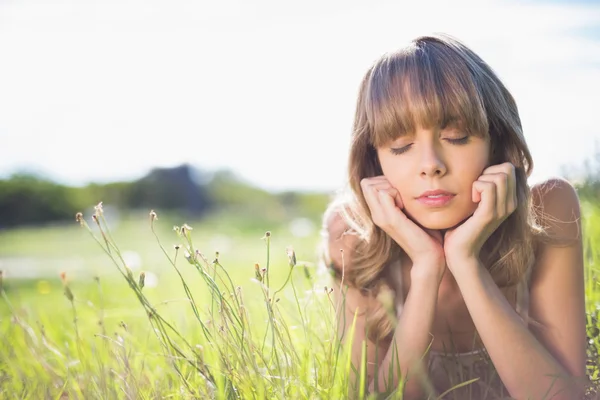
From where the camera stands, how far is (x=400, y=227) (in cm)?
258

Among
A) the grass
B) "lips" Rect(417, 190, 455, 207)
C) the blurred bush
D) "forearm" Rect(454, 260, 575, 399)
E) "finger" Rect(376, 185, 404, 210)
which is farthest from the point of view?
the blurred bush

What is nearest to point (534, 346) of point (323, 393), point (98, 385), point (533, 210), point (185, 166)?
point (533, 210)

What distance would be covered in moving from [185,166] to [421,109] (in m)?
22.8

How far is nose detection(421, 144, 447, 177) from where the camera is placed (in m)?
2.38

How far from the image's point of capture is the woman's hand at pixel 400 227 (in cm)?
252

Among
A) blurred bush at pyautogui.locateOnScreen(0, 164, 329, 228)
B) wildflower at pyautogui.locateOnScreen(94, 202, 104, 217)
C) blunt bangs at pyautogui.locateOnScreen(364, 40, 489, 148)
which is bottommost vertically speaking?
blurred bush at pyautogui.locateOnScreen(0, 164, 329, 228)

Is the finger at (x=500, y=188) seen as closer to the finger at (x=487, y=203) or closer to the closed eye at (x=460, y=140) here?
the finger at (x=487, y=203)

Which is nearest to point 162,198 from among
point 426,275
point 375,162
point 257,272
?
point 375,162

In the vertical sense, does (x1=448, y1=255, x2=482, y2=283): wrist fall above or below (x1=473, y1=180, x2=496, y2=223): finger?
below

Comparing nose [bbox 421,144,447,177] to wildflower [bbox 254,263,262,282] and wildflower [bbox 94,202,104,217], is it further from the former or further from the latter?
wildflower [bbox 94,202,104,217]

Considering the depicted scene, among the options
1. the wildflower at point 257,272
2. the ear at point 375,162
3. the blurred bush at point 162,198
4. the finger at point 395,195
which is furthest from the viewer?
the blurred bush at point 162,198

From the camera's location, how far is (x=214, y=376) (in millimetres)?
2156

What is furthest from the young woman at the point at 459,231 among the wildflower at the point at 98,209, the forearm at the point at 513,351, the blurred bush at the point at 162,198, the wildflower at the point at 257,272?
the blurred bush at the point at 162,198

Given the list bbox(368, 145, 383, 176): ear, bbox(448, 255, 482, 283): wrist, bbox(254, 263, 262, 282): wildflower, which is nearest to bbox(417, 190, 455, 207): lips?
bbox(448, 255, 482, 283): wrist
